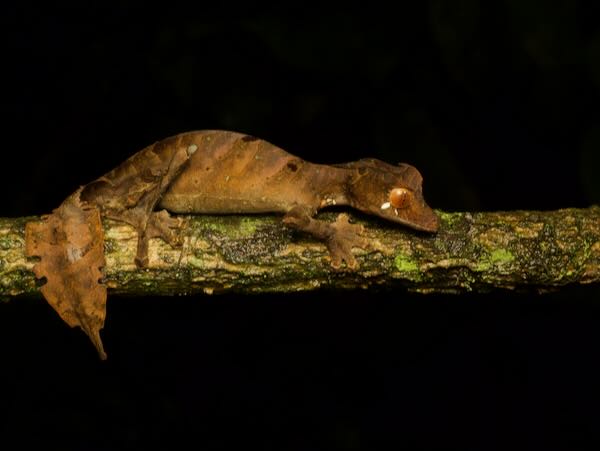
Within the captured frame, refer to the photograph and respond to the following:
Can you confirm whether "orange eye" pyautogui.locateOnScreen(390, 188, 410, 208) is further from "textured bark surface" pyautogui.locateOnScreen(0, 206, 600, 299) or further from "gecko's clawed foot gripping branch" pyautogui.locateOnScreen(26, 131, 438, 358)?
"textured bark surface" pyautogui.locateOnScreen(0, 206, 600, 299)

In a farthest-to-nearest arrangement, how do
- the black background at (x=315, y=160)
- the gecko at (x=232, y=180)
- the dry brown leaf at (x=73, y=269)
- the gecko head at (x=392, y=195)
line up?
the black background at (x=315, y=160) < the gecko at (x=232, y=180) < the gecko head at (x=392, y=195) < the dry brown leaf at (x=73, y=269)

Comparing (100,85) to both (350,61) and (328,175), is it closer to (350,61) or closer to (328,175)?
(350,61)

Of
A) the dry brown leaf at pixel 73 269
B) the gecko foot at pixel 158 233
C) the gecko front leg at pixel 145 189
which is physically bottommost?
the dry brown leaf at pixel 73 269

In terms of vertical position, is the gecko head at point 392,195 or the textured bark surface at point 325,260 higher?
the gecko head at point 392,195

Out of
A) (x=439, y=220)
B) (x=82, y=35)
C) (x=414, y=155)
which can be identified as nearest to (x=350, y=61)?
(x=414, y=155)

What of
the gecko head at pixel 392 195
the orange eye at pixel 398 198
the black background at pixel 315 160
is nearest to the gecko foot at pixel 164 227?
the gecko head at pixel 392 195

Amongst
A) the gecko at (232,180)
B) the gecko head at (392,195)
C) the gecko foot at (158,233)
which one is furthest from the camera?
the gecko at (232,180)

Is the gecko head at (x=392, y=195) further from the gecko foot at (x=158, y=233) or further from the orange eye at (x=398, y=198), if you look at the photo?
the gecko foot at (x=158, y=233)
